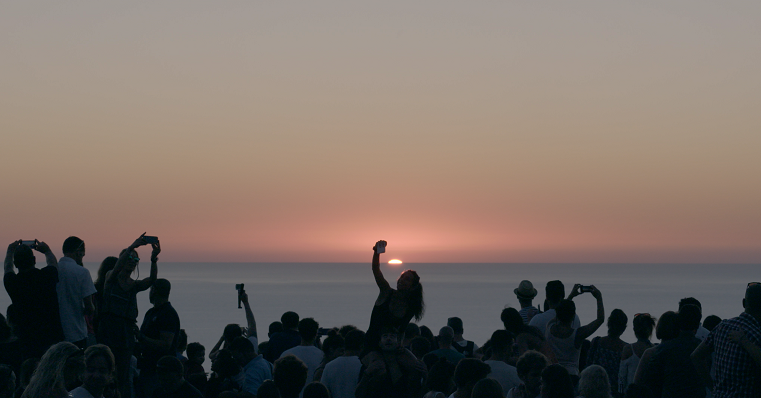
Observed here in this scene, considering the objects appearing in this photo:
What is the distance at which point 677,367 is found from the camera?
6.21 m

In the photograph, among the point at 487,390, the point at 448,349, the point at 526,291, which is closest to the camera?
the point at 487,390

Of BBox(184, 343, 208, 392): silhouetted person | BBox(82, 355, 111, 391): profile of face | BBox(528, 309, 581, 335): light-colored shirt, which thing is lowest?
BBox(184, 343, 208, 392): silhouetted person

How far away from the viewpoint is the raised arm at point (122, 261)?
6953 mm

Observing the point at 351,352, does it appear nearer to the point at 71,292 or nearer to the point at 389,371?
the point at 389,371

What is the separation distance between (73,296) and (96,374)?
100 inches

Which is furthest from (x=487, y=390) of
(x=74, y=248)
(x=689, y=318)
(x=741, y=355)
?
(x=74, y=248)

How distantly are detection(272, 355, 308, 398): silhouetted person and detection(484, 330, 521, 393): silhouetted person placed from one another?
173 centimetres

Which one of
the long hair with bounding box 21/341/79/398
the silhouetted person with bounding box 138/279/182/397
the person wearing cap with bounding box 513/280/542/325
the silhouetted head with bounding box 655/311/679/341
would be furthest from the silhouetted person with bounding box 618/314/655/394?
the long hair with bounding box 21/341/79/398

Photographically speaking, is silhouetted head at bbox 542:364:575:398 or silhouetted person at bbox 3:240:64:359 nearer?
silhouetted head at bbox 542:364:575:398

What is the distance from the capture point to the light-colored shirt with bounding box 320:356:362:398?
6461mm

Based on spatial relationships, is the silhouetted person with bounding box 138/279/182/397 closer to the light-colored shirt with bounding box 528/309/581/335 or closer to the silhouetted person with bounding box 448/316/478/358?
the silhouetted person with bounding box 448/316/478/358

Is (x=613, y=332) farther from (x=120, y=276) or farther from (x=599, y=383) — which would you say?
(x=120, y=276)

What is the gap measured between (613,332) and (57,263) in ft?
19.5

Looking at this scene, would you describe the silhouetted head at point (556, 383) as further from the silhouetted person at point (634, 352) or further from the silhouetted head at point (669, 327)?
the silhouetted person at point (634, 352)
